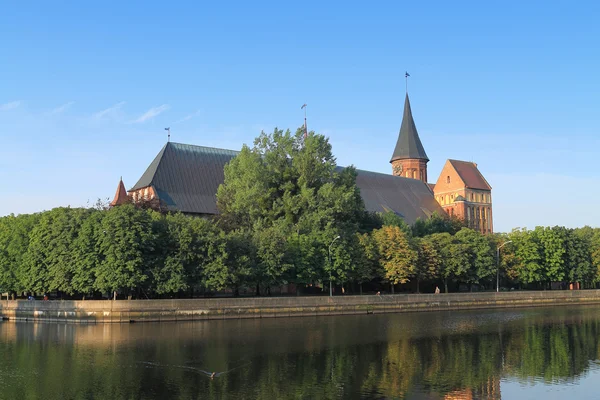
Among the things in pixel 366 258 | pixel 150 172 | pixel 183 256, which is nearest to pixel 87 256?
pixel 183 256

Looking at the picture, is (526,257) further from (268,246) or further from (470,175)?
(470,175)

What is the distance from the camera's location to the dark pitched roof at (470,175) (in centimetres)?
11388

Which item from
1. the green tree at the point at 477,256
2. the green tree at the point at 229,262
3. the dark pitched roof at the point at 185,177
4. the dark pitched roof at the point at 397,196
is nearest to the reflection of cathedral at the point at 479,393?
the green tree at the point at 229,262

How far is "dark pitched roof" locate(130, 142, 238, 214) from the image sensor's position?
78.6 metres

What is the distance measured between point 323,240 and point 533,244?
3109cm

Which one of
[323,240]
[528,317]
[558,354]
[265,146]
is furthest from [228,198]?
[558,354]

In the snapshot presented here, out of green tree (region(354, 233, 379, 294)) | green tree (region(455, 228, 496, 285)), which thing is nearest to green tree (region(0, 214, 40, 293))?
green tree (region(354, 233, 379, 294))

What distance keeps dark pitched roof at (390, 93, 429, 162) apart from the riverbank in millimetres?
65178

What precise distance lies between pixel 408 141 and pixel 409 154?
330 centimetres

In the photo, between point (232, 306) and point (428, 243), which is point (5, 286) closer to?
point (232, 306)

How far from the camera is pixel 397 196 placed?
107 metres

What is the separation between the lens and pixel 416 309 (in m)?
58.9

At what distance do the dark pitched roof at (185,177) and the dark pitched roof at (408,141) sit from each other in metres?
50.5

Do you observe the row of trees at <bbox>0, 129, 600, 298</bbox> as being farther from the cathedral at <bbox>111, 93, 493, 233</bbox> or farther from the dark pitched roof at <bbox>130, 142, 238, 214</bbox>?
the cathedral at <bbox>111, 93, 493, 233</bbox>
